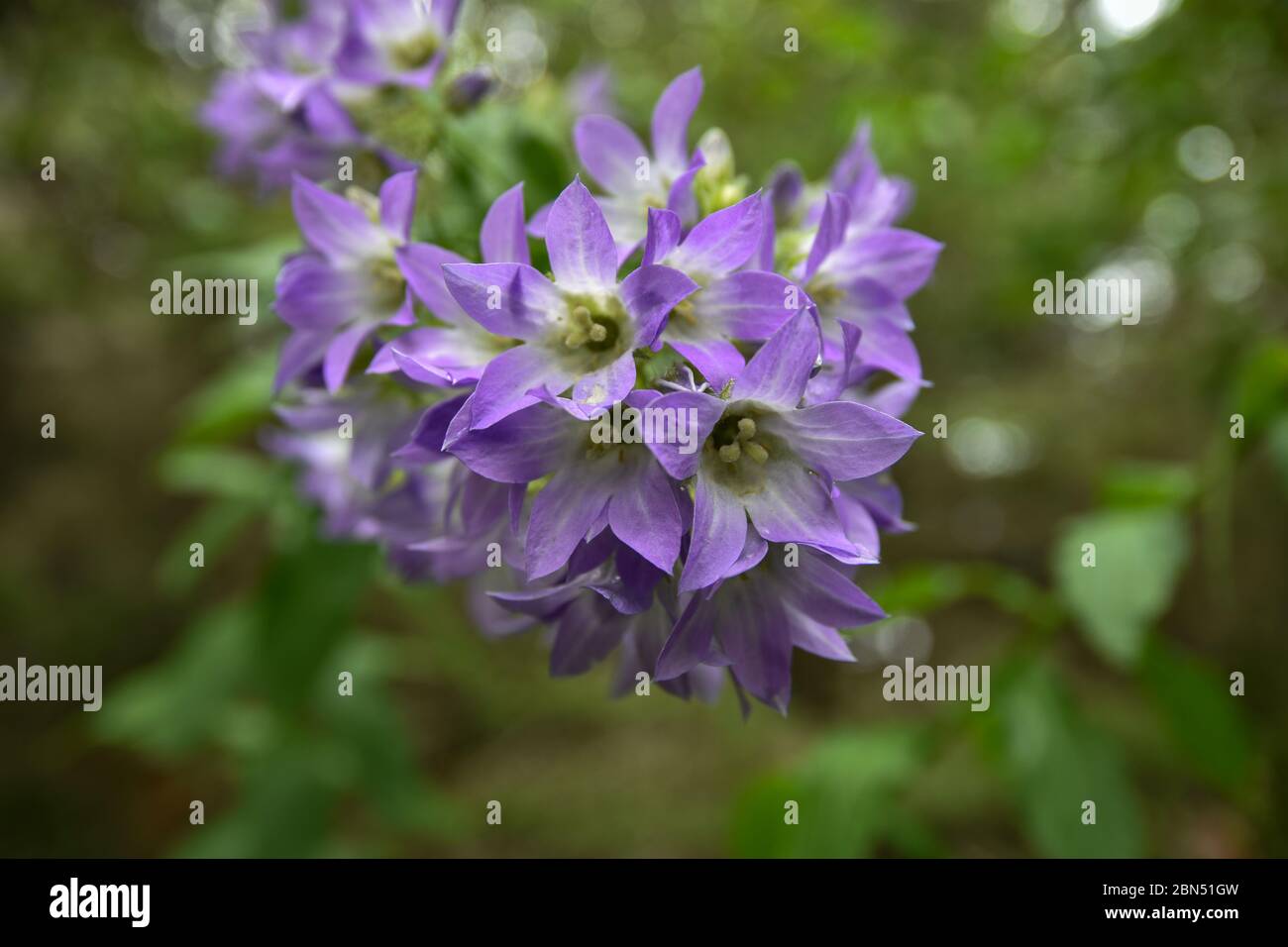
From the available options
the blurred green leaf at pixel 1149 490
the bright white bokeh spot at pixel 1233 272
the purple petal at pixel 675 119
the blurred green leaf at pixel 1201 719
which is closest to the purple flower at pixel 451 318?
the purple petal at pixel 675 119

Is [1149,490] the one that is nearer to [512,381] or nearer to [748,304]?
[748,304]

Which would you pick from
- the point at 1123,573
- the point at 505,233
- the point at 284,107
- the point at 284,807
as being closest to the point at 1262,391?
the point at 1123,573

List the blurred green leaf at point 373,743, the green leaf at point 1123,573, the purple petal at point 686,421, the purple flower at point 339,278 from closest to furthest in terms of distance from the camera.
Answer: the purple petal at point 686,421 < the purple flower at point 339,278 < the green leaf at point 1123,573 < the blurred green leaf at point 373,743

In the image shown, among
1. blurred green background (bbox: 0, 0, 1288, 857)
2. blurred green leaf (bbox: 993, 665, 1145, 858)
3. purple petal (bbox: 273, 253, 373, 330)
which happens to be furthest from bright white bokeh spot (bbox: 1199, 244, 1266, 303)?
purple petal (bbox: 273, 253, 373, 330)

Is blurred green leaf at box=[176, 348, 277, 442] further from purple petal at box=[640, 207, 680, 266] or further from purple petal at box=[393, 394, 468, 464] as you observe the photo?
purple petal at box=[640, 207, 680, 266]

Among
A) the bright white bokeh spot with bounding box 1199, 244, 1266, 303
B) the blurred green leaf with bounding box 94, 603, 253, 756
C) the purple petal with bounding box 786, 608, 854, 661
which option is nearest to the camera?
the purple petal with bounding box 786, 608, 854, 661

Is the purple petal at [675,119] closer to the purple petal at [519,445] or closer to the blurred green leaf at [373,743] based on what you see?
the purple petal at [519,445]
